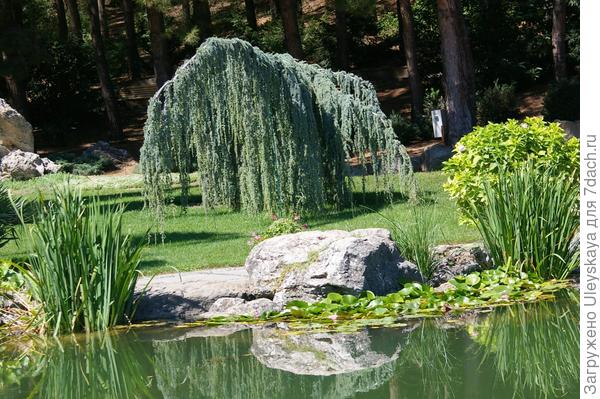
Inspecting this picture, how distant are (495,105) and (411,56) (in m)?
2.73

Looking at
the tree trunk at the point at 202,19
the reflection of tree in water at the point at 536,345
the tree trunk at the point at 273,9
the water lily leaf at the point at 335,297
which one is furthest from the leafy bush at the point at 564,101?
the water lily leaf at the point at 335,297

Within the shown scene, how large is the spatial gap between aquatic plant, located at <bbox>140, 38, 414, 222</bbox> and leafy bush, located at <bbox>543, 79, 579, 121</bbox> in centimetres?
1155

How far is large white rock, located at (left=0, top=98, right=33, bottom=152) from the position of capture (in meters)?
26.5

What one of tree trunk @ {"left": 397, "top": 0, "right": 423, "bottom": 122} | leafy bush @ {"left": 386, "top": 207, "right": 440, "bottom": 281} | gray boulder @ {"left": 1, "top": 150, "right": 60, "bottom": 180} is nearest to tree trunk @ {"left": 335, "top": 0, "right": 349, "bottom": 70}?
tree trunk @ {"left": 397, "top": 0, "right": 423, "bottom": 122}

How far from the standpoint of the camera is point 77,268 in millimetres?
9039

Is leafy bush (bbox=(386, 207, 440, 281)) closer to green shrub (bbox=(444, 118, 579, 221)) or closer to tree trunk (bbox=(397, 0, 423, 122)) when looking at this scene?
green shrub (bbox=(444, 118, 579, 221))

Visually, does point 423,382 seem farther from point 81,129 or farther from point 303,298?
point 81,129

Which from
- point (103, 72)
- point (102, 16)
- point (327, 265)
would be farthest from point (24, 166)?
point (327, 265)

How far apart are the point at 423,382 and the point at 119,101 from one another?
30.7 meters

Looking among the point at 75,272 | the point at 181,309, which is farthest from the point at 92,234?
the point at 181,309

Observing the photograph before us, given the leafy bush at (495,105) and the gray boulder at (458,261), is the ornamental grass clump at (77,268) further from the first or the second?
the leafy bush at (495,105)

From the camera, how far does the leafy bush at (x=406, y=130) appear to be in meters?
26.5

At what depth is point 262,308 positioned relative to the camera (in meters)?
9.48

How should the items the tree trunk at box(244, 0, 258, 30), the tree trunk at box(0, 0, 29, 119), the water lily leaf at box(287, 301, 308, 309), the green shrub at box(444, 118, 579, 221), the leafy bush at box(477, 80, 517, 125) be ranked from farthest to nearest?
the tree trunk at box(244, 0, 258, 30), the leafy bush at box(477, 80, 517, 125), the tree trunk at box(0, 0, 29, 119), the green shrub at box(444, 118, 579, 221), the water lily leaf at box(287, 301, 308, 309)
